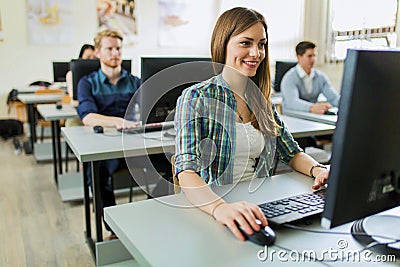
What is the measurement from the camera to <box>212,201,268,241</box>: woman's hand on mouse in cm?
84

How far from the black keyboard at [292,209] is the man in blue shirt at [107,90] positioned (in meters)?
1.65

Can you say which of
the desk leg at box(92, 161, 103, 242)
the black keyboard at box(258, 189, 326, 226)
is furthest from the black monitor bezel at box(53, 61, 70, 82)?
the black keyboard at box(258, 189, 326, 226)

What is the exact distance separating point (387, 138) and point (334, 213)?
16 cm

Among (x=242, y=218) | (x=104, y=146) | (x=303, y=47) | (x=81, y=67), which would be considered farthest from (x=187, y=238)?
(x=303, y=47)

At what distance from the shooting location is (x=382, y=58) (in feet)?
2.20

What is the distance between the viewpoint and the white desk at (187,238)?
0.76 meters

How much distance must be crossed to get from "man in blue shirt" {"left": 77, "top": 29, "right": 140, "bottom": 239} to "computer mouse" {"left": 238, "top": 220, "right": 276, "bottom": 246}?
1734 mm

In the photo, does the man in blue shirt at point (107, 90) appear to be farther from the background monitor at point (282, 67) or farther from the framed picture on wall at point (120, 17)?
the framed picture on wall at point (120, 17)

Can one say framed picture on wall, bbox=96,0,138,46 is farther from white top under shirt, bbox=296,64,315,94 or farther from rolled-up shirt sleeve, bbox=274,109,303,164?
rolled-up shirt sleeve, bbox=274,109,303,164

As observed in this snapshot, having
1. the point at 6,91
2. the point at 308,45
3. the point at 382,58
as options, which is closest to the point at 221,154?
the point at 382,58

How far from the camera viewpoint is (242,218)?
2.79 feet

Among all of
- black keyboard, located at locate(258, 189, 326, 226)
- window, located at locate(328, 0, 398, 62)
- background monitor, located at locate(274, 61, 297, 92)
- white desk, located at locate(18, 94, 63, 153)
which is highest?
window, located at locate(328, 0, 398, 62)

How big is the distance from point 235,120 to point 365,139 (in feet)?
2.10

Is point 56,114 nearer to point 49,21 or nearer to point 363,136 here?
point 363,136
